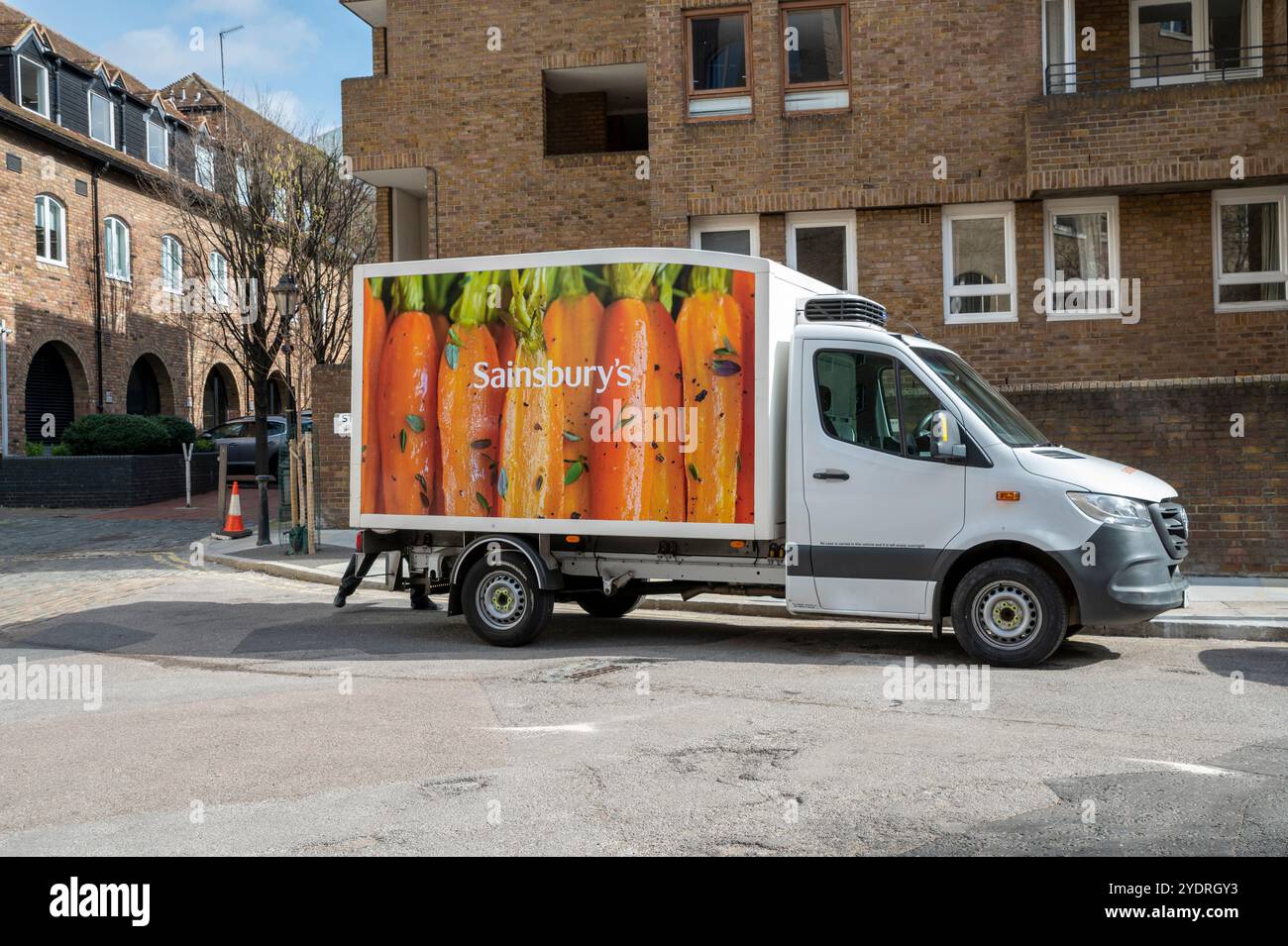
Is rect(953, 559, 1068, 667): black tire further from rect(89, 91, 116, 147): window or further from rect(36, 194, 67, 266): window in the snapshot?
rect(89, 91, 116, 147): window

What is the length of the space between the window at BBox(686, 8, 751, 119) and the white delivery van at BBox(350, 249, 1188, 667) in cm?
861

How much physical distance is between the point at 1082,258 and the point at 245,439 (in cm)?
2126

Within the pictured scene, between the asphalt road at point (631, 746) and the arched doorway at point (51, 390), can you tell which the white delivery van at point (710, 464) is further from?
the arched doorway at point (51, 390)

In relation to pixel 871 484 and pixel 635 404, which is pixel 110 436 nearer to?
pixel 635 404

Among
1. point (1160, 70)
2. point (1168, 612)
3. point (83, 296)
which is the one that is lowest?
point (1168, 612)

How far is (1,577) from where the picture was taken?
1538 centimetres

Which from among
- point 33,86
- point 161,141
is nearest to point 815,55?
point 33,86

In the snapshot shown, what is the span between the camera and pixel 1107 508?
29.1ft

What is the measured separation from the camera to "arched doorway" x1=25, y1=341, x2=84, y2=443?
104 feet

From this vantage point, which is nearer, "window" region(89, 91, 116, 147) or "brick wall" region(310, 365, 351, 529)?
"brick wall" region(310, 365, 351, 529)

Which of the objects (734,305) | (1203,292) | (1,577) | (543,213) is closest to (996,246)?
(1203,292)

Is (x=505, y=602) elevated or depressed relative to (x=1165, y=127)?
depressed

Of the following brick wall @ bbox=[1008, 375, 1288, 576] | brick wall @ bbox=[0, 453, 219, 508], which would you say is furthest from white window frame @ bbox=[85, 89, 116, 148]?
brick wall @ bbox=[1008, 375, 1288, 576]
